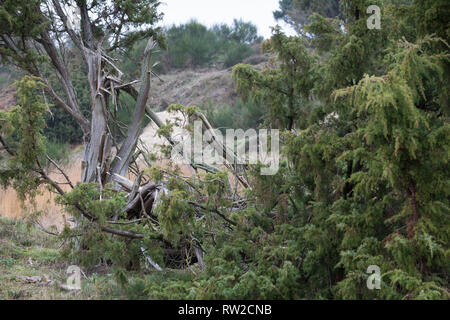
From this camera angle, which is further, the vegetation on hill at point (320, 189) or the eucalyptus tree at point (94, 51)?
the eucalyptus tree at point (94, 51)

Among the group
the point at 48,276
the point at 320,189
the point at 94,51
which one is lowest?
the point at 48,276

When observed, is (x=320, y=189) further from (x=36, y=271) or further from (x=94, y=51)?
(x=94, y=51)

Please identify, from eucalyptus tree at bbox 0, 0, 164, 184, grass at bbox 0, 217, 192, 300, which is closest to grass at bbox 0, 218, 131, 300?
grass at bbox 0, 217, 192, 300

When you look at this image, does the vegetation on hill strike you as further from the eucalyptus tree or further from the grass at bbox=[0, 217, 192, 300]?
the eucalyptus tree

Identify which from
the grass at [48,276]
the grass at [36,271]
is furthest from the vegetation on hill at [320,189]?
the grass at [36,271]

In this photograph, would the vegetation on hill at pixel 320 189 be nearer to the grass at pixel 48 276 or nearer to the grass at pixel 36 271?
the grass at pixel 48 276

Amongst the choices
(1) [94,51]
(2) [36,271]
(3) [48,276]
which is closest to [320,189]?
(3) [48,276]

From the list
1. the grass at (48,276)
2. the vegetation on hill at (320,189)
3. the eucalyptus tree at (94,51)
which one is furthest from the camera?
the eucalyptus tree at (94,51)

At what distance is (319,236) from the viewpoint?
4.03m

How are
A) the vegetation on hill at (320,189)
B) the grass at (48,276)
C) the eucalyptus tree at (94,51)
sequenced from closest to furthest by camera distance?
the vegetation on hill at (320,189)
the grass at (48,276)
the eucalyptus tree at (94,51)
